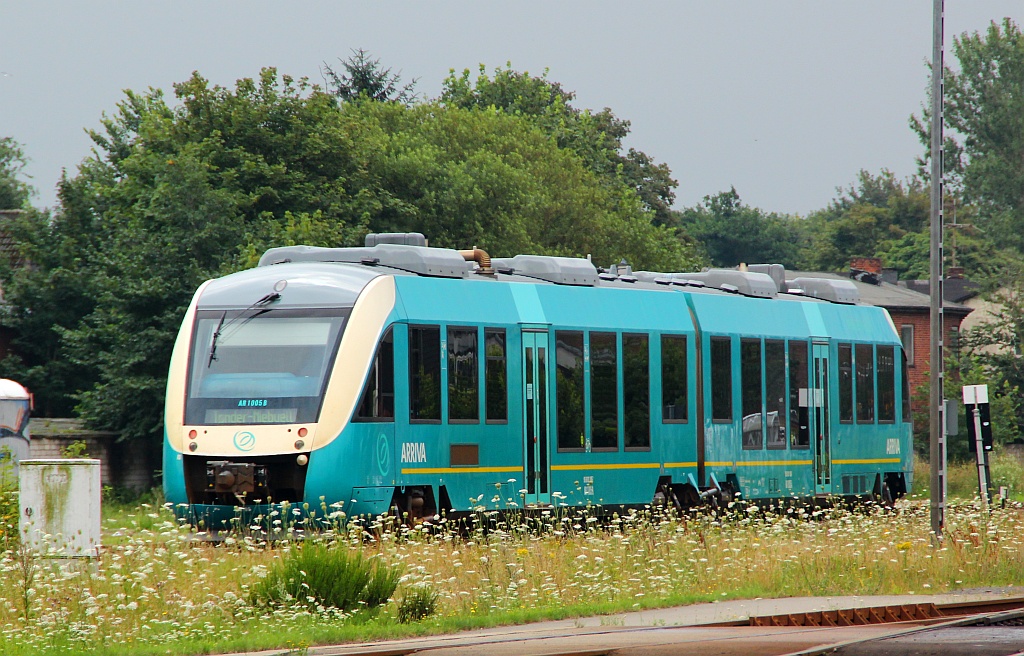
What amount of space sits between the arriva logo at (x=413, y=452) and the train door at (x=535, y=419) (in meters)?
1.72

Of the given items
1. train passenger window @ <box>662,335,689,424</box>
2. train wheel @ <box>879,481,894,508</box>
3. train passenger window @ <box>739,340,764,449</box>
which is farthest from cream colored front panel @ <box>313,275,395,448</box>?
train wheel @ <box>879,481,894,508</box>

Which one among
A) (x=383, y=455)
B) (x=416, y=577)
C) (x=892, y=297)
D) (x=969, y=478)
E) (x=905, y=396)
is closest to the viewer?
(x=416, y=577)

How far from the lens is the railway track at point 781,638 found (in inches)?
385

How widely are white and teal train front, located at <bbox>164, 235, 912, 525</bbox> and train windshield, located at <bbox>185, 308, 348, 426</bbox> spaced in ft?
0.07

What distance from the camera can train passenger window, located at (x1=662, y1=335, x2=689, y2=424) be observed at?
21.0 m

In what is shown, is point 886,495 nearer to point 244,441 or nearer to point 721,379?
point 721,379

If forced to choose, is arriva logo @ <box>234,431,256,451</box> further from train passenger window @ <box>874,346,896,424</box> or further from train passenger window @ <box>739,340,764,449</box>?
train passenger window @ <box>874,346,896,424</box>

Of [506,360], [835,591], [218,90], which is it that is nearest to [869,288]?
[218,90]

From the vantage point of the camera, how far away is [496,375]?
1842 centimetres

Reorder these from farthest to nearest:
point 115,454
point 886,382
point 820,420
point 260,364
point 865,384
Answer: point 115,454 → point 886,382 → point 865,384 → point 820,420 → point 260,364

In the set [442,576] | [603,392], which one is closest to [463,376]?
[603,392]

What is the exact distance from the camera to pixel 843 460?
2475 centimetres

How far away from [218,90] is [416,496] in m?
19.4

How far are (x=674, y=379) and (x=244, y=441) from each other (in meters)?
6.74
